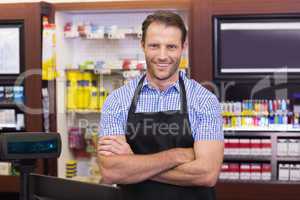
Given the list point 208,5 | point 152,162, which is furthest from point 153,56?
point 208,5

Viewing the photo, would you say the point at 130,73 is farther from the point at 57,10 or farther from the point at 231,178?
the point at 231,178

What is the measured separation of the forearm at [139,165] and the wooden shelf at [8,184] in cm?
289

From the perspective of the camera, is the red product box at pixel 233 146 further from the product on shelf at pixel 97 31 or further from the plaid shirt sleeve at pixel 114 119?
the plaid shirt sleeve at pixel 114 119

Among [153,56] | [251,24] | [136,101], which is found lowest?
[136,101]

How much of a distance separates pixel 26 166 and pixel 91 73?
148 inches

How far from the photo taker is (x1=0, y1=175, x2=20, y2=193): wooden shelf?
195 inches

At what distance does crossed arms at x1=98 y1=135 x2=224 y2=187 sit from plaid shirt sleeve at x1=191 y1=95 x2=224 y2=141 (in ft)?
0.10

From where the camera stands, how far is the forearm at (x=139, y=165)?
223 centimetres

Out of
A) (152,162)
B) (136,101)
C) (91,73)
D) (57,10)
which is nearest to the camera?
(152,162)

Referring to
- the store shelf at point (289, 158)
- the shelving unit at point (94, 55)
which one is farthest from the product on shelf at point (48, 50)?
the store shelf at point (289, 158)

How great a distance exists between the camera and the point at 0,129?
5.20m

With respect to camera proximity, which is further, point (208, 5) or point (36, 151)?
point (208, 5)

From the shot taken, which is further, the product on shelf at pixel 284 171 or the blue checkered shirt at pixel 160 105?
the product on shelf at pixel 284 171

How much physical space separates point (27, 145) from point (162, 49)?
39.8 inches
